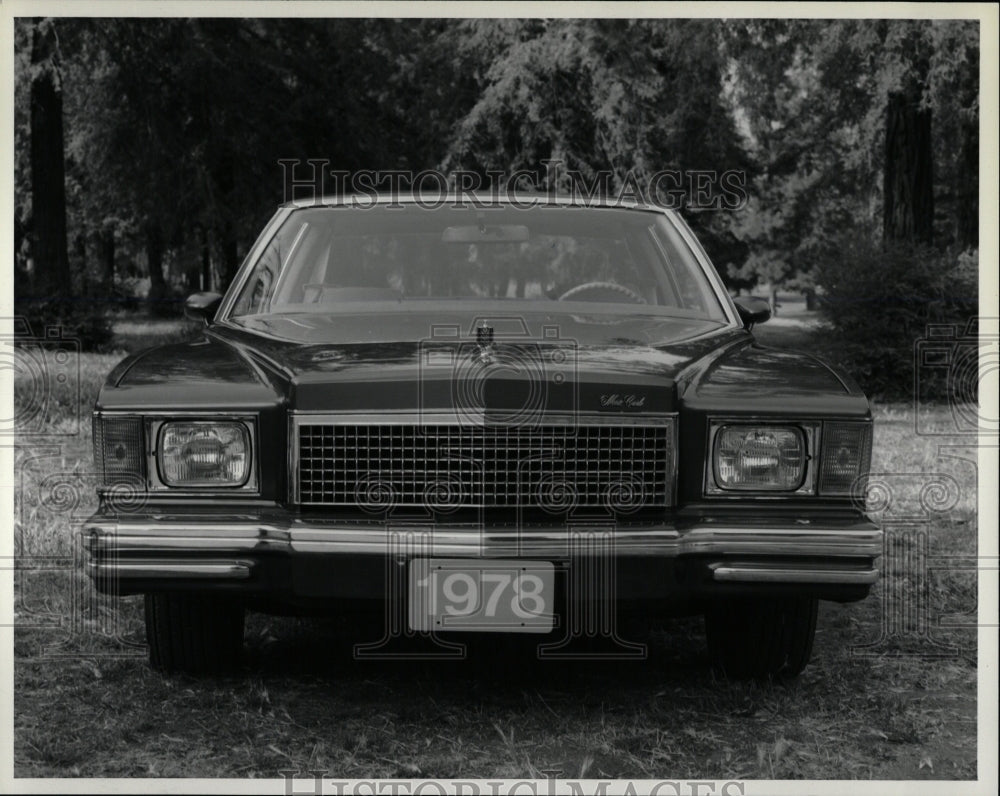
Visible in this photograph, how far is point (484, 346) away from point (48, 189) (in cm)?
1353

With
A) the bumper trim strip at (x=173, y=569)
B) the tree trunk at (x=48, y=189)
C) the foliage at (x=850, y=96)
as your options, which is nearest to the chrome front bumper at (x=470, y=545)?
the bumper trim strip at (x=173, y=569)

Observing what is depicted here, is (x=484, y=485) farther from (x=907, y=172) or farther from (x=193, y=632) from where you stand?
(x=907, y=172)

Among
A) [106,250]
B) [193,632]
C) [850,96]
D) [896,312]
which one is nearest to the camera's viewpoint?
[193,632]

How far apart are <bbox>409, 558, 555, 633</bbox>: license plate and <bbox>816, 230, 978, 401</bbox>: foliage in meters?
10.8

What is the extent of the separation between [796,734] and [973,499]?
15.7ft

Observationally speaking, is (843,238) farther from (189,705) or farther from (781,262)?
(781,262)

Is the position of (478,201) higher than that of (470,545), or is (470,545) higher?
(478,201)

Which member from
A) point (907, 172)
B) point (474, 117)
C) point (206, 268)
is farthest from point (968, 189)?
point (206, 268)

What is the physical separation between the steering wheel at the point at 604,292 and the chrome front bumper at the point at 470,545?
1635 millimetres

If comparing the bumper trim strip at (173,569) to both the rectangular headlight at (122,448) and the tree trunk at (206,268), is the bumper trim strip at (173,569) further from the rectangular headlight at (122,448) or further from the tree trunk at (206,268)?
the tree trunk at (206,268)

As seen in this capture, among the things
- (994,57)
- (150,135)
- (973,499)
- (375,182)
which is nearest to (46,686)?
(994,57)

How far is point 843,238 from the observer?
1450 cm

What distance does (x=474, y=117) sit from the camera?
18766mm

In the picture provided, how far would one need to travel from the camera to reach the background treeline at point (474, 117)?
45.2 feet
